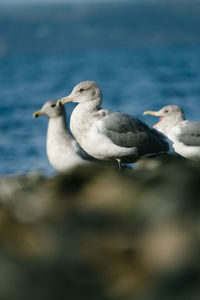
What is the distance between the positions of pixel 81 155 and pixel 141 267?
→ 4127 mm

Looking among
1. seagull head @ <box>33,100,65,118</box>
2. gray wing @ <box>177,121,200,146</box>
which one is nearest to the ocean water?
gray wing @ <box>177,121,200,146</box>

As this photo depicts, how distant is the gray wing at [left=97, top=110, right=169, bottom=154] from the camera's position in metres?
7.45

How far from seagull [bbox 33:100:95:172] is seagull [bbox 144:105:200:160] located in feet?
5.79

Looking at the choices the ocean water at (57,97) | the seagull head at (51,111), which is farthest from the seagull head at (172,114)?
the ocean water at (57,97)

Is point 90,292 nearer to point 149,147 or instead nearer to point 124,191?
point 124,191

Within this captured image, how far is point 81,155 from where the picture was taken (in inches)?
270

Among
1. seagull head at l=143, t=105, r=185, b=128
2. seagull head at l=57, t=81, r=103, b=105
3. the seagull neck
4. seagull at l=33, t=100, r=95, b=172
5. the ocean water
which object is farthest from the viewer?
the ocean water

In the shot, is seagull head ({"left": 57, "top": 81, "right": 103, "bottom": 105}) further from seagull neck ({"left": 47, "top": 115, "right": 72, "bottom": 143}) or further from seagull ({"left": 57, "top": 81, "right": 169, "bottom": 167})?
seagull neck ({"left": 47, "top": 115, "right": 72, "bottom": 143})

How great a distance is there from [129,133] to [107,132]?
33cm

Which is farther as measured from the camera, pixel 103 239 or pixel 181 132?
pixel 181 132

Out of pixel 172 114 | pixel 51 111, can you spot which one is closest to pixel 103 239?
pixel 51 111

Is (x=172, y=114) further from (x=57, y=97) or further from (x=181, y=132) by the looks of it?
(x=57, y=97)

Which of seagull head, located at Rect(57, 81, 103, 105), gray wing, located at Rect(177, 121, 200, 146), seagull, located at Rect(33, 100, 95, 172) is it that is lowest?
seagull, located at Rect(33, 100, 95, 172)

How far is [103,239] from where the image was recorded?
294cm
